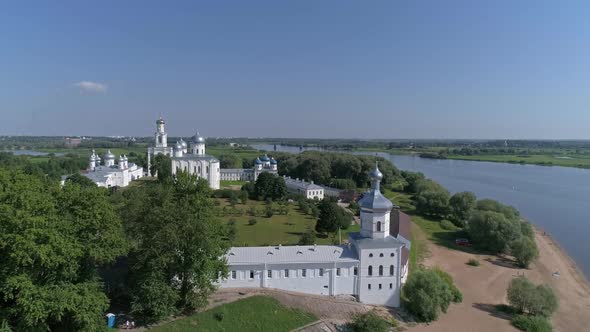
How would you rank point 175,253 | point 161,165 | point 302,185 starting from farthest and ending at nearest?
point 161,165
point 302,185
point 175,253

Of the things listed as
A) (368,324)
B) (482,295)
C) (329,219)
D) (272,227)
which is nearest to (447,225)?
(329,219)

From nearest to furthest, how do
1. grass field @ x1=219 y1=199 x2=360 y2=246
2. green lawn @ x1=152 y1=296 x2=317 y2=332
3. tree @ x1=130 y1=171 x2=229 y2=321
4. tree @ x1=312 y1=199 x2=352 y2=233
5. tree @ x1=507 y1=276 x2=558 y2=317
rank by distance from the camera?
tree @ x1=130 y1=171 x2=229 y2=321 → green lawn @ x1=152 y1=296 x2=317 y2=332 → tree @ x1=507 y1=276 x2=558 y2=317 → grass field @ x1=219 y1=199 x2=360 y2=246 → tree @ x1=312 y1=199 x2=352 y2=233

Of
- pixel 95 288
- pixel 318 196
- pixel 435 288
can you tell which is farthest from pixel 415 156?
pixel 95 288

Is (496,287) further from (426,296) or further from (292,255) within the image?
(292,255)

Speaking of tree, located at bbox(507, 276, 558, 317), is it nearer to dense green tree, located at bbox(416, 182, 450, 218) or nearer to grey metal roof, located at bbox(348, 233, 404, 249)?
grey metal roof, located at bbox(348, 233, 404, 249)

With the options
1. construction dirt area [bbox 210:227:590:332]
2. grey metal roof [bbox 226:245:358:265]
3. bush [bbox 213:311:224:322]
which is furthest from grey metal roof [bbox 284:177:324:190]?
bush [bbox 213:311:224:322]

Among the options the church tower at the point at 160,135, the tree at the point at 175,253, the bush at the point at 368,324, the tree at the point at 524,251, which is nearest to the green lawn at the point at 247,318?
the tree at the point at 175,253

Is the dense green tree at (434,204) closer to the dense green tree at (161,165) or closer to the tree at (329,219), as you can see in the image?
the tree at (329,219)
